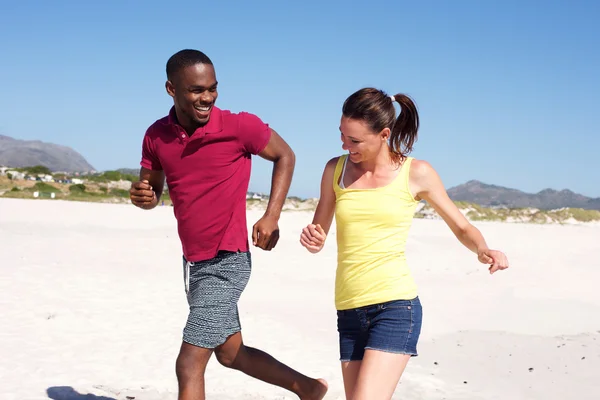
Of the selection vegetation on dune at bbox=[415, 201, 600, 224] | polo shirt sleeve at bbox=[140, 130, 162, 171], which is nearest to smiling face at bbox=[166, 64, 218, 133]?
polo shirt sleeve at bbox=[140, 130, 162, 171]

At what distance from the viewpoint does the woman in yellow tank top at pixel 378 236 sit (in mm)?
3508

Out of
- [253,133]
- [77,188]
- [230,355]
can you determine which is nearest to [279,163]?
[253,133]

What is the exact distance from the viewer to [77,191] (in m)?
29.5

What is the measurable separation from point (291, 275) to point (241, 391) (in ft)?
22.7

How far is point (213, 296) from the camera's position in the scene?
4.10 metres

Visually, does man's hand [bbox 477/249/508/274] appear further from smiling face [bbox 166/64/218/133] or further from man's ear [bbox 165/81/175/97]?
man's ear [bbox 165/81/175/97]

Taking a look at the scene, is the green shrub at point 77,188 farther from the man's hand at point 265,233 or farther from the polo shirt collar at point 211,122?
the man's hand at point 265,233

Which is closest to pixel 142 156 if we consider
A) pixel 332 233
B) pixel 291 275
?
pixel 291 275

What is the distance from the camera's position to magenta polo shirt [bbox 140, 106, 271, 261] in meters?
4.07

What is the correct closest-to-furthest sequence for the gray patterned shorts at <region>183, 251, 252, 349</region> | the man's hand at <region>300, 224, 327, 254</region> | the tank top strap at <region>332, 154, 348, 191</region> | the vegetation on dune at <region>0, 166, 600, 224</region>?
the man's hand at <region>300, 224, 327, 254</region>, the tank top strap at <region>332, 154, 348, 191</region>, the gray patterned shorts at <region>183, 251, 252, 349</region>, the vegetation on dune at <region>0, 166, 600, 224</region>

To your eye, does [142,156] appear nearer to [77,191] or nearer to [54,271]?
[54,271]

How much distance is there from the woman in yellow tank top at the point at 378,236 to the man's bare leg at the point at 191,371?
86 centimetres

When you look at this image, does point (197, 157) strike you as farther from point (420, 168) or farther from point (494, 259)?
point (494, 259)

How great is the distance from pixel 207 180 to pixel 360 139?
1.00m
